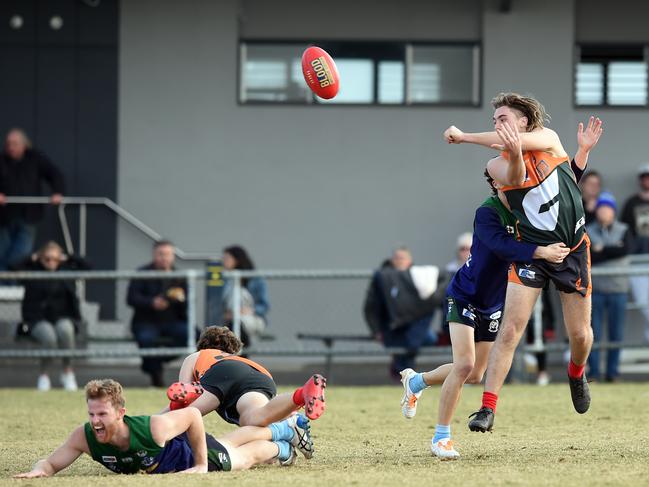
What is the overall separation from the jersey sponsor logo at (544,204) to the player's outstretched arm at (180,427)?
7.39 feet

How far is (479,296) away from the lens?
8.21 metres

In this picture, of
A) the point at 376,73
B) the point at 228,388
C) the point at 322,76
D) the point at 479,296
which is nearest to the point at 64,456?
the point at 228,388

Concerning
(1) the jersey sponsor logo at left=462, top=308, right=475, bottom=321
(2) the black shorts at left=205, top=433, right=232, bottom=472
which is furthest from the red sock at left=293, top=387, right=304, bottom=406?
(1) the jersey sponsor logo at left=462, top=308, right=475, bottom=321

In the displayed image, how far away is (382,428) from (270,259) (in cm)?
812

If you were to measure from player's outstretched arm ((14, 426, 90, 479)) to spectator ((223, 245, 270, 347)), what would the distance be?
24.1 ft

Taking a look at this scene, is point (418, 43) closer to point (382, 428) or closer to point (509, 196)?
point (382, 428)

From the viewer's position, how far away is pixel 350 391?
46.3ft

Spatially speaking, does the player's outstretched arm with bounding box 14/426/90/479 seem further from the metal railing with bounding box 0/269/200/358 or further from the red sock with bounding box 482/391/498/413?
the metal railing with bounding box 0/269/200/358

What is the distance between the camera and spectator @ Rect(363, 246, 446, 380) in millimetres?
14602

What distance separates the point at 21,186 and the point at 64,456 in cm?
1021

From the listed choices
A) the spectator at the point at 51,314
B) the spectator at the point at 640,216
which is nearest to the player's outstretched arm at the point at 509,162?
the spectator at the point at 51,314

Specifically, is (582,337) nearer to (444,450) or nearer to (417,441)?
(444,450)

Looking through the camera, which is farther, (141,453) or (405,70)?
(405,70)

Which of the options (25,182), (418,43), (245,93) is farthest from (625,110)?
(25,182)
